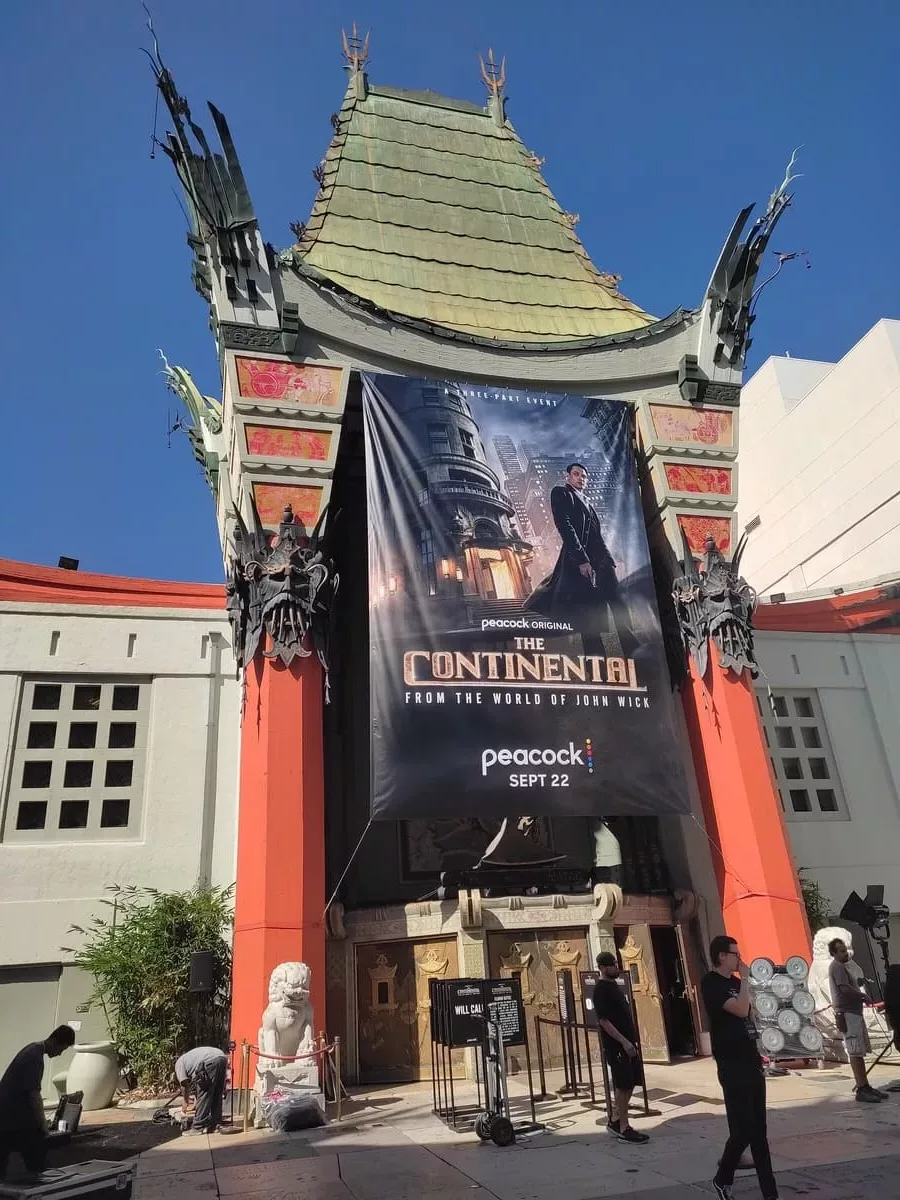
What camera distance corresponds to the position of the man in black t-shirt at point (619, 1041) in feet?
24.6

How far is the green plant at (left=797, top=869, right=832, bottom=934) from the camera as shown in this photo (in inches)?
688

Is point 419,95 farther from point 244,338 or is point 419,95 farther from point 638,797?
point 638,797

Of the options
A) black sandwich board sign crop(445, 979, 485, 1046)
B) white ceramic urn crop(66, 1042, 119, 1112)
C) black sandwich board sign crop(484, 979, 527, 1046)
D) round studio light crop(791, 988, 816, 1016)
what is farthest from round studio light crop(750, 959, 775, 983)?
white ceramic urn crop(66, 1042, 119, 1112)

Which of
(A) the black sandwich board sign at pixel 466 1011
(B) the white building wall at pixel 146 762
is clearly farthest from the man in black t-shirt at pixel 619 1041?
(B) the white building wall at pixel 146 762

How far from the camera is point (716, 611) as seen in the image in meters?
16.3

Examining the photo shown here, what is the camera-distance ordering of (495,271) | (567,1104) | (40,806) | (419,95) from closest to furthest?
(567,1104)
(40,806)
(495,271)
(419,95)

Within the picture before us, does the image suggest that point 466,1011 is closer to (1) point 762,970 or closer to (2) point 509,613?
(1) point 762,970

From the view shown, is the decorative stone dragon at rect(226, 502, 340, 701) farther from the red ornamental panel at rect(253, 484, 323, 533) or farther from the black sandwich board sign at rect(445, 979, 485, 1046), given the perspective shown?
the black sandwich board sign at rect(445, 979, 485, 1046)

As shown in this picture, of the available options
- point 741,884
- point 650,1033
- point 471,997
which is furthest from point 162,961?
point 741,884

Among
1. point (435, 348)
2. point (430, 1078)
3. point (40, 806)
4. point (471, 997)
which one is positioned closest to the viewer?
point (471, 997)

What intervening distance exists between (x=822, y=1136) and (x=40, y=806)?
45.2 feet

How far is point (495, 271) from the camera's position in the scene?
21.2 m

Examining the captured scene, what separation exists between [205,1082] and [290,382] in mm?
11492

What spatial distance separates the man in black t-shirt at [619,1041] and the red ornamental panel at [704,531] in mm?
10976
